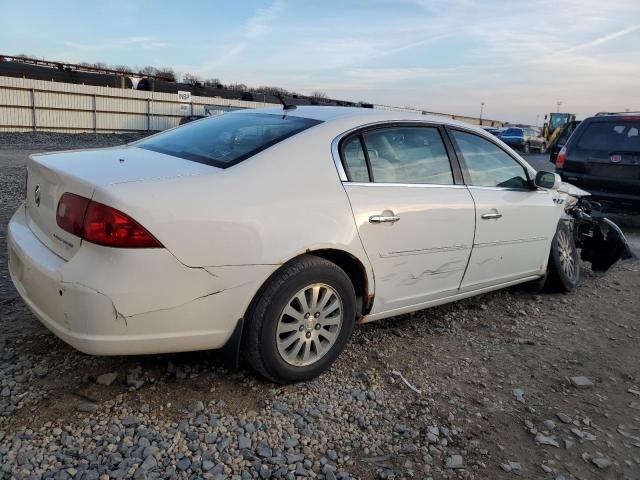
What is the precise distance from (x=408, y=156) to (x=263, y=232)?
1.34m

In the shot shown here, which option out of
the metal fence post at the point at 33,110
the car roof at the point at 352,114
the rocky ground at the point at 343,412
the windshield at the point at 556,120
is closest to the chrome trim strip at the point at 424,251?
the rocky ground at the point at 343,412

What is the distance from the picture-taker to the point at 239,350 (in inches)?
111

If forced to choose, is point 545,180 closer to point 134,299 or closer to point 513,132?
point 134,299

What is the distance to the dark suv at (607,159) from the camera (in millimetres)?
7734

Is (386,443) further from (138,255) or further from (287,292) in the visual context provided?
(138,255)

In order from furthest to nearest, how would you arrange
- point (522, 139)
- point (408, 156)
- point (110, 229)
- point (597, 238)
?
point (522, 139) < point (597, 238) < point (408, 156) < point (110, 229)

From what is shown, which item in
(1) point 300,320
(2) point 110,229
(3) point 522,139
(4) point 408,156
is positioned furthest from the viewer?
(3) point 522,139

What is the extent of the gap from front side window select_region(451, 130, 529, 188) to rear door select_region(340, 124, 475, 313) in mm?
188

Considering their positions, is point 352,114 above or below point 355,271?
above

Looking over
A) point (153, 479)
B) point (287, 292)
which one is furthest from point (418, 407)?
point (153, 479)

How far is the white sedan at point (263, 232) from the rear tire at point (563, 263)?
Result: 3.15ft

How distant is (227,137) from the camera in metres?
3.28

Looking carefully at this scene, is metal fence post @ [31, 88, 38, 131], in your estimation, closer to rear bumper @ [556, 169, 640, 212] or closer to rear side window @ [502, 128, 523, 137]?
rear bumper @ [556, 169, 640, 212]

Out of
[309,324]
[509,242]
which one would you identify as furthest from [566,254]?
[309,324]
